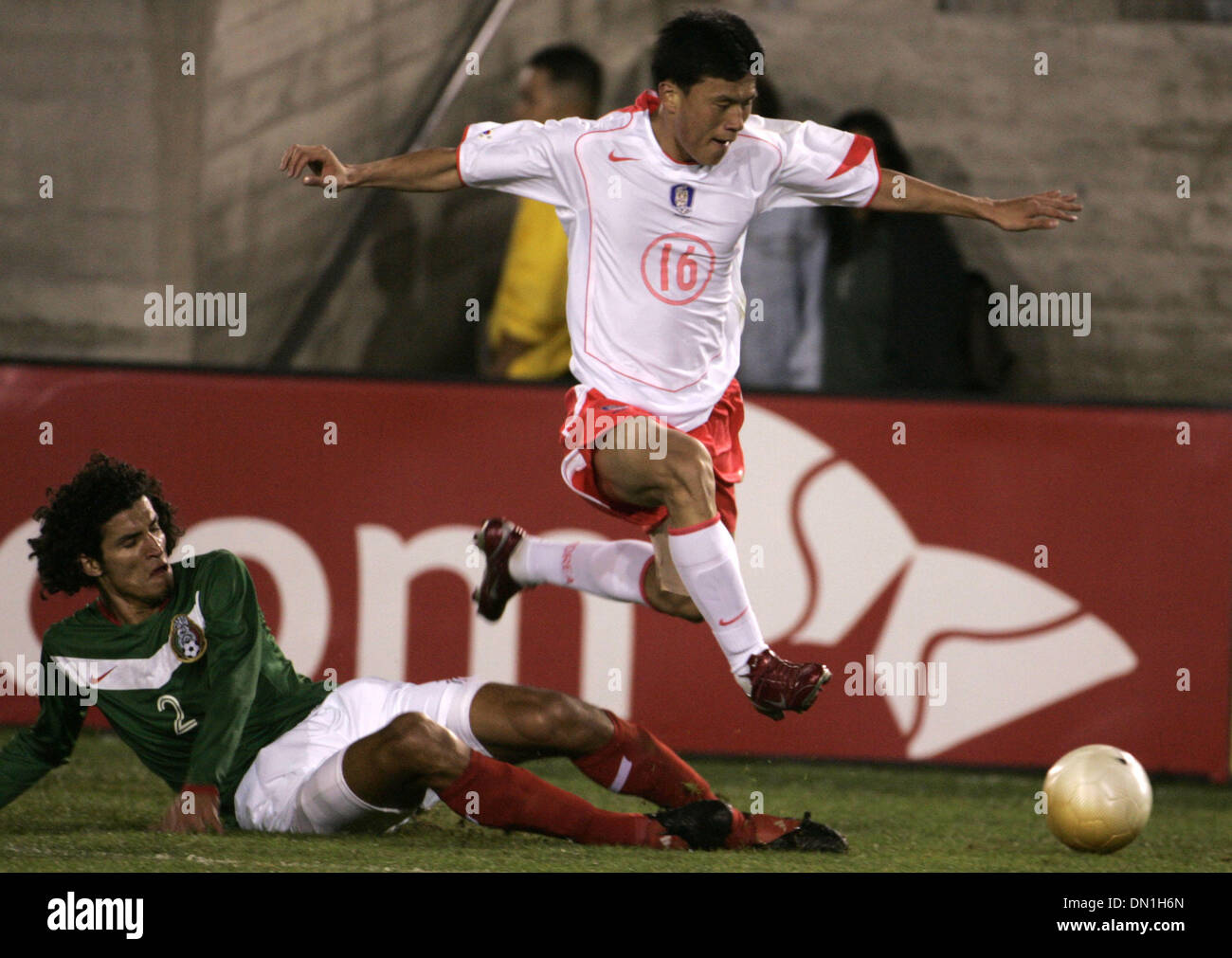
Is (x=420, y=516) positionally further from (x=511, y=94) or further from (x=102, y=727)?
(x=511, y=94)

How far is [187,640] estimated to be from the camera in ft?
13.5

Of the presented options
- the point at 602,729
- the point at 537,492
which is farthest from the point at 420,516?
the point at 602,729

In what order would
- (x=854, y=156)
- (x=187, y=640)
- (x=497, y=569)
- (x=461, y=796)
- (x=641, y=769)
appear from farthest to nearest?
1. (x=497, y=569)
2. (x=854, y=156)
3. (x=641, y=769)
4. (x=187, y=640)
5. (x=461, y=796)

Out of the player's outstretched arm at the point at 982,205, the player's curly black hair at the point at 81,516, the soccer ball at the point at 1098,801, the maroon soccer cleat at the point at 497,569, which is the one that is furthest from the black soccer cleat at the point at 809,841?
the player's curly black hair at the point at 81,516

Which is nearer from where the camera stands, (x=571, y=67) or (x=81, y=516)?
(x=81, y=516)

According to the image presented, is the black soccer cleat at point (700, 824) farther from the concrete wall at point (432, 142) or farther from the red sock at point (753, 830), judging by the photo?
the concrete wall at point (432, 142)

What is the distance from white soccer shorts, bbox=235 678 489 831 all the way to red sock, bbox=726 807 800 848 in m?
0.60

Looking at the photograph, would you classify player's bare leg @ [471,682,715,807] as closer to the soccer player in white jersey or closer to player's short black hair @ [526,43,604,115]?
the soccer player in white jersey

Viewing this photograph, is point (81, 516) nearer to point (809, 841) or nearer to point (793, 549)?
point (809, 841)

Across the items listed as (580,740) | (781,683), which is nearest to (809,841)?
(781,683)

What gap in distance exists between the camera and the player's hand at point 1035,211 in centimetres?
424

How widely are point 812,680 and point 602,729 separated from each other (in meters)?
0.51

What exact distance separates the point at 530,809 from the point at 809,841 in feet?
2.17

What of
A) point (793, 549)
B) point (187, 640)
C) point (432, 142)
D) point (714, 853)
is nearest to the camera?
point (714, 853)
